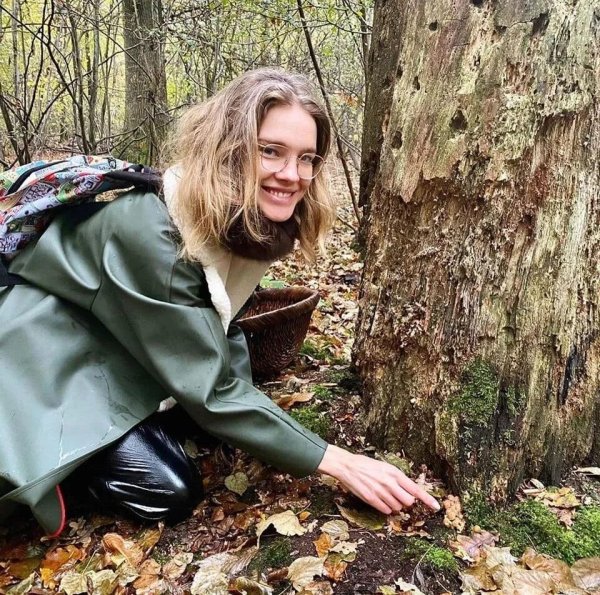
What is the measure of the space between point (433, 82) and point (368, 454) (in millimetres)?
1317

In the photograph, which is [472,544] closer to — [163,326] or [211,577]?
[211,577]

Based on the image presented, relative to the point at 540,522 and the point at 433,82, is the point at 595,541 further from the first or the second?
the point at 433,82

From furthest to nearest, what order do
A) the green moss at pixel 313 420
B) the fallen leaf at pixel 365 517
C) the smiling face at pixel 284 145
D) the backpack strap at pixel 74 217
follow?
the green moss at pixel 313 420 → the backpack strap at pixel 74 217 → the smiling face at pixel 284 145 → the fallen leaf at pixel 365 517

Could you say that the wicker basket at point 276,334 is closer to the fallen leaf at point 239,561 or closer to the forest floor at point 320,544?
the forest floor at point 320,544

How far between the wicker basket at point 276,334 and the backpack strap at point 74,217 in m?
0.89

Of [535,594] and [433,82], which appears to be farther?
[433,82]

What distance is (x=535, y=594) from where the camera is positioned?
1486 mm

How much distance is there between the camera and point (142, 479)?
199 cm

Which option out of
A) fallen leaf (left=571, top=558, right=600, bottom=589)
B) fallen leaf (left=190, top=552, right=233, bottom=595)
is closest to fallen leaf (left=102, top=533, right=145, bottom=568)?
fallen leaf (left=190, top=552, right=233, bottom=595)

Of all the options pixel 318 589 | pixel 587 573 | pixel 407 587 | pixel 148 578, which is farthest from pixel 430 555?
pixel 148 578

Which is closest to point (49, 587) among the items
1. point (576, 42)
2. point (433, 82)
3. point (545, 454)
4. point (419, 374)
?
point (419, 374)

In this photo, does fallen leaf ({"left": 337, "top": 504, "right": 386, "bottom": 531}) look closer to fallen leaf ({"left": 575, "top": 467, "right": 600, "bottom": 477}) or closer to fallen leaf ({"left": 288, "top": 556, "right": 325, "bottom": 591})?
fallen leaf ({"left": 288, "top": 556, "right": 325, "bottom": 591})

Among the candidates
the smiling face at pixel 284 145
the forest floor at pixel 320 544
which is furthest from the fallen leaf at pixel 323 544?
the smiling face at pixel 284 145

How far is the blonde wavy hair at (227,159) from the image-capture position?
180 centimetres
